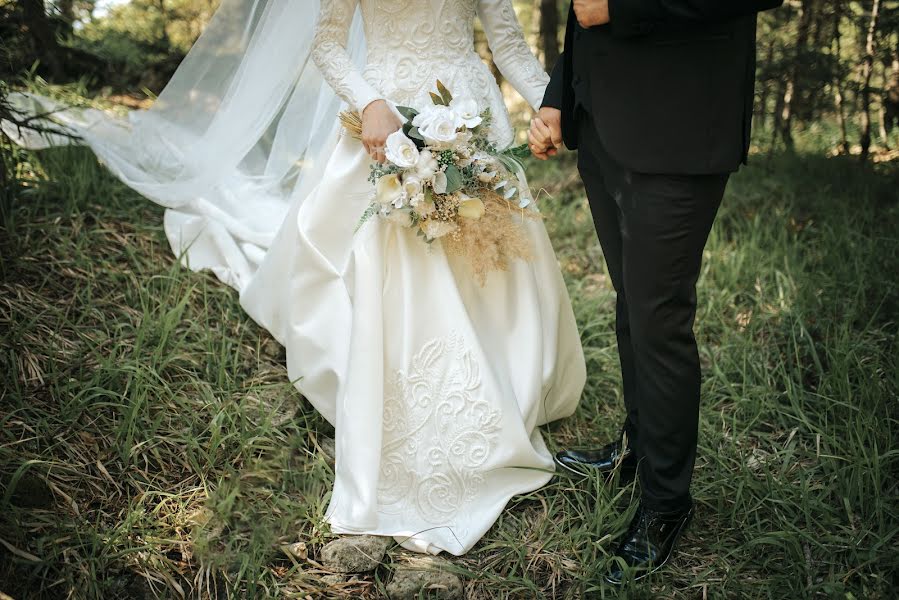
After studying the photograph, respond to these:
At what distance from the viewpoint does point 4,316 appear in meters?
2.70

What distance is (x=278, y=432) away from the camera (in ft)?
8.34

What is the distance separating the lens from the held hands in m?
2.08

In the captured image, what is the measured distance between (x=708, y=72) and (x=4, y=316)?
2.82m

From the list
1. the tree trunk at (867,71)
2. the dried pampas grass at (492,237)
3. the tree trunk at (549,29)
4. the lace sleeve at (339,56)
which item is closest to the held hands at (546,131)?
the dried pampas grass at (492,237)

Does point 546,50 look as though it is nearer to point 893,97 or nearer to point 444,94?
point 893,97

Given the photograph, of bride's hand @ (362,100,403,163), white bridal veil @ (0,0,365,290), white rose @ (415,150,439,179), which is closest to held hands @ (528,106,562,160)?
white rose @ (415,150,439,179)

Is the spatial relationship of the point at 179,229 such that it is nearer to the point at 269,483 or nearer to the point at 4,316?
the point at 4,316

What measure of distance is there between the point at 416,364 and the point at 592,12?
50.3 inches

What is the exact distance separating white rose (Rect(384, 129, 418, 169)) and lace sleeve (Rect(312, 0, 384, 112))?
10.0 inches

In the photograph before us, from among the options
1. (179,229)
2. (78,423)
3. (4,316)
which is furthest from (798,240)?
(4,316)

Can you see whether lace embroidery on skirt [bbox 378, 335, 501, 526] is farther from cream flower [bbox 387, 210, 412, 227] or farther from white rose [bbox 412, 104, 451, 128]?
white rose [bbox 412, 104, 451, 128]

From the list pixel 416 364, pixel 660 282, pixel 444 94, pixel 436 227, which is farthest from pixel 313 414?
pixel 660 282

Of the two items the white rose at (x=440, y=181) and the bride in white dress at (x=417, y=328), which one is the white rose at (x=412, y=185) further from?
the bride in white dress at (x=417, y=328)

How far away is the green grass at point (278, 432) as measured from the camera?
2.00 meters
